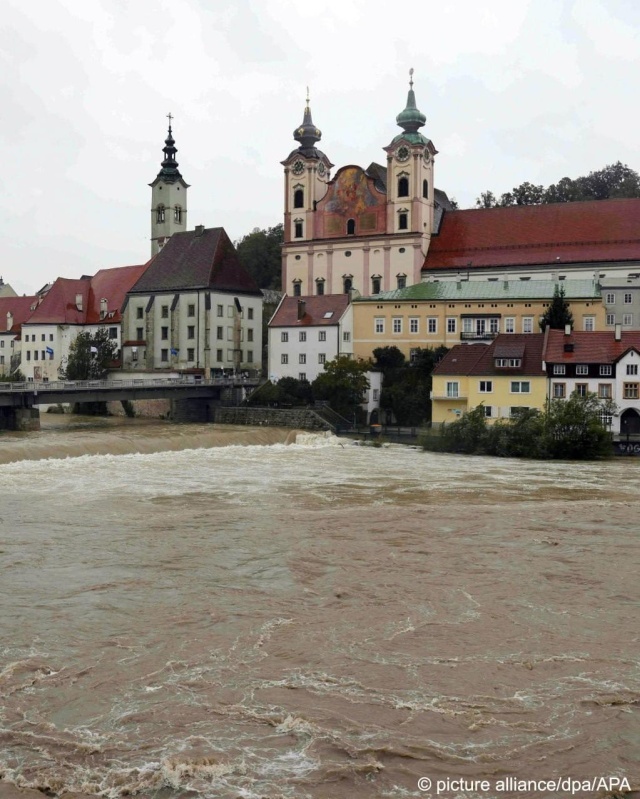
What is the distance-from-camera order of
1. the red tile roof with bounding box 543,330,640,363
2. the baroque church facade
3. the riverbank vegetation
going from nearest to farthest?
the riverbank vegetation
the red tile roof with bounding box 543,330,640,363
the baroque church facade

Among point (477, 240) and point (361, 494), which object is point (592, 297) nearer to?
point (477, 240)

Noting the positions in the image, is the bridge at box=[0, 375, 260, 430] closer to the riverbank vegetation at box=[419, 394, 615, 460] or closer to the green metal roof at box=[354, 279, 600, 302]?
the green metal roof at box=[354, 279, 600, 302]

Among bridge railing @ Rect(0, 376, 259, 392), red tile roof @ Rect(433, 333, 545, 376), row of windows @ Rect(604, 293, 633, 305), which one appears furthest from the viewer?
row of windows @ Rect(604, 293, 633, 305)

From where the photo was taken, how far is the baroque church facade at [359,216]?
69438 mm

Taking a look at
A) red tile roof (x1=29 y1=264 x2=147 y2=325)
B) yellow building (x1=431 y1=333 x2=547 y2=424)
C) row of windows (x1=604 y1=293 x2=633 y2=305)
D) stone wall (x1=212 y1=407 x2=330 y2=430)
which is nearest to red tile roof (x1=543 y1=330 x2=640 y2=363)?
yellow building (x1=431 y1=333 x2=547 y2=424)

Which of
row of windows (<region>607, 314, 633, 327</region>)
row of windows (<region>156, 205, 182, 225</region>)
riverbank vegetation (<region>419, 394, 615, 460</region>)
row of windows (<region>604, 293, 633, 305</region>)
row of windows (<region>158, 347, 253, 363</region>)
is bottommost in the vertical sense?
riverbank vegetation (<region>419, 394, 615, 460</region>)

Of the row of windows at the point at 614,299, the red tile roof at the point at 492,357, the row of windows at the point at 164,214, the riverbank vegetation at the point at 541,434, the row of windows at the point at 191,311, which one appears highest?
the row of windows at the point at 164,214

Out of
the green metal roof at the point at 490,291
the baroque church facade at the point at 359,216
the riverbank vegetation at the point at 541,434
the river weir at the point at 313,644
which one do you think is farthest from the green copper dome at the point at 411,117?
the river weir at the point at 313,644

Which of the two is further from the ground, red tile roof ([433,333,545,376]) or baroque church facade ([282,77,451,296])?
baroque church facade ([282,77,451,296])

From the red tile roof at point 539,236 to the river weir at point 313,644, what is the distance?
38.1 metres

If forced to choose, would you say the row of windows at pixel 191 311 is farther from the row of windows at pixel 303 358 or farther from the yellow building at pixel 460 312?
the yellow building at pixel 460 312

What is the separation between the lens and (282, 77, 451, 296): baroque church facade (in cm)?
6944

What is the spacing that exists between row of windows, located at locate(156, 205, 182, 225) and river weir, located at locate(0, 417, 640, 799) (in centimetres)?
6482

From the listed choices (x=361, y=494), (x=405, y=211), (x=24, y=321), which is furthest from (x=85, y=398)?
(x=24, y=321)
